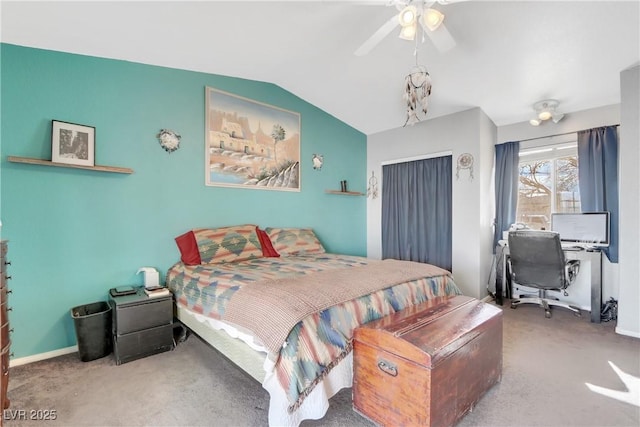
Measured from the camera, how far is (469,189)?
3553 mm

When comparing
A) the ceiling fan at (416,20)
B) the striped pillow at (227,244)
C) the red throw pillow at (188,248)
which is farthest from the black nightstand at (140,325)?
the ceiling fan at (416,20)

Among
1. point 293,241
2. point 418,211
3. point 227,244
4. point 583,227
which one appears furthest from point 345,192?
point 583,227

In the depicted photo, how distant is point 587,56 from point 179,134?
3774mm

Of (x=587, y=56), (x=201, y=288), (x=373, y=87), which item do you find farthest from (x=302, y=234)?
(x=587, y=56)

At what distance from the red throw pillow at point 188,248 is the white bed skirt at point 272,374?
74 centimetres

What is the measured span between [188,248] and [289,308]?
5.57ft

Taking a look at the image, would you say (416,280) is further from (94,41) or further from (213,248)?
(94,41)

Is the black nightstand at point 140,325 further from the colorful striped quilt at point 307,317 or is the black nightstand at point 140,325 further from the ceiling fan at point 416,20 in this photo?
the ceiling fan at point 416,20

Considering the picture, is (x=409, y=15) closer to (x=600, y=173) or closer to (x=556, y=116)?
(x=556, y=116)

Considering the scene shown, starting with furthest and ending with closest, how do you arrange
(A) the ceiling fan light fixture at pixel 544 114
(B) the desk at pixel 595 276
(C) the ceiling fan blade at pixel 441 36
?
(A) the ceiling fan light fixture at pixel 544 114 → (B) the desk at pixel 595 276 → (C) the ceiling fan blade at pixel 441 36

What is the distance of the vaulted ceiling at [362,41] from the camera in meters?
2.08

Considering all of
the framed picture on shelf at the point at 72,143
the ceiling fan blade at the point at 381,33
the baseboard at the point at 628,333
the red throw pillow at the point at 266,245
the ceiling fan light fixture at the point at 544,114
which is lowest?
the baseboard at the point at 628,333

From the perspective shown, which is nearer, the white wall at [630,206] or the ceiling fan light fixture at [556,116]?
the white wall at [630,206]

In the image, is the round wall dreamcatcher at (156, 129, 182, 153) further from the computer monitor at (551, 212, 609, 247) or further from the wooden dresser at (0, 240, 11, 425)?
the computer monitor at (551, 212, 609, 247)
